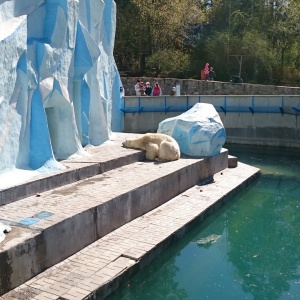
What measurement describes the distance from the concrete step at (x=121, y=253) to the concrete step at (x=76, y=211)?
0.13m

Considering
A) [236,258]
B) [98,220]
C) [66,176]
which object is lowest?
[236,258]

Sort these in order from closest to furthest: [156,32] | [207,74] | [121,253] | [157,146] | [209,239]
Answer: [121,253]
[209,239]
[157,146]
[207,74]
[156,32]

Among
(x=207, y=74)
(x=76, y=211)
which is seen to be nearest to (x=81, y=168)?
(x=76, y=211)

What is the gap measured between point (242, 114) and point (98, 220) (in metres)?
12.1

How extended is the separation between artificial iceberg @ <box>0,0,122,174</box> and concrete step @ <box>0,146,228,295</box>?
0.98 meters

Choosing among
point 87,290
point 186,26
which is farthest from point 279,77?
point 87,290

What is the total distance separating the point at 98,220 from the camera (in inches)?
297

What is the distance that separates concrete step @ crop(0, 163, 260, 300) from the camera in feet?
19.7

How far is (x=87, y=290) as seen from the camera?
6.02 metres

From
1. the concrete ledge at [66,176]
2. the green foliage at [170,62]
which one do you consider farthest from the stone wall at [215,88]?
the concrete ledge at [66,176]

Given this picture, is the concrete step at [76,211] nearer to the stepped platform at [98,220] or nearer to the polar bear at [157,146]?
the stepped platform at [98,220]

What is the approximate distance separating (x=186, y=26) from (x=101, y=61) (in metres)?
15.4

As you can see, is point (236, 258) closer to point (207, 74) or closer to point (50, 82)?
point (50, 82)

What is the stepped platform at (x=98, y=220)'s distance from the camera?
19.8 ft
